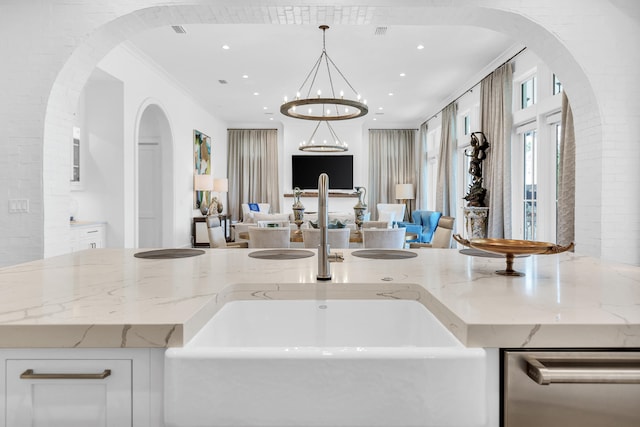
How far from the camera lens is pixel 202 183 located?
7648mm

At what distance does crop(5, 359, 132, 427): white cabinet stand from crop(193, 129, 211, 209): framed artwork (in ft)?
24.3

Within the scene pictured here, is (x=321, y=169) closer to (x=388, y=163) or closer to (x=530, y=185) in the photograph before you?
(x=388, y=163)

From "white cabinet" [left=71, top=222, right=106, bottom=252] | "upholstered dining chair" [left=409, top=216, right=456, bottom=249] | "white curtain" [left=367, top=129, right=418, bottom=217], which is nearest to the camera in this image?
"upholstered dining chair" [left=409, top=216, right=456, bottom=249]

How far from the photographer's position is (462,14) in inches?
119

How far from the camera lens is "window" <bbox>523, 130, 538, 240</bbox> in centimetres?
508

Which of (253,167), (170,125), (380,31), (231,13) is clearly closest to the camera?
(231,13)

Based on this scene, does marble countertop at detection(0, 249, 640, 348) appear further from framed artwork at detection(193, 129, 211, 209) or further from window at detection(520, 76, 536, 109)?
framed artwork at detection(193, 129, 211, 209)

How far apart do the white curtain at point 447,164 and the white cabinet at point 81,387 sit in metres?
7.61

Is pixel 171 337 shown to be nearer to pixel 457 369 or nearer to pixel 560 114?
pixel 457 369

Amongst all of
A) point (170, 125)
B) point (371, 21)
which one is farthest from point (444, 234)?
point (170, 125)

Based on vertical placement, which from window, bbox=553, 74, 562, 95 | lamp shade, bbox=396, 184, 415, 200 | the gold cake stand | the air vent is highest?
the air vent

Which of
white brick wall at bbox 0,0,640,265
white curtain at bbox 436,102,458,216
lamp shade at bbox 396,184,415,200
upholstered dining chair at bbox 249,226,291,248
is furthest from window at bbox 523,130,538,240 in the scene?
lamp shade at bbox 396,184,415,200

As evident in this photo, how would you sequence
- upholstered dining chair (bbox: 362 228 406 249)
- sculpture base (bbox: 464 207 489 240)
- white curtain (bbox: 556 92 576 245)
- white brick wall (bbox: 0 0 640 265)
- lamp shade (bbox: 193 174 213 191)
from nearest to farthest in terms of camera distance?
1. white brick wall (bbox: 0 0 640 265)
2. upholstered dining chair (bbox: 362 228 406 249)
3. white curtain (bbox: 556 92 576 245)
4. sculpture base (bbox: 464 207 489 240)
5. lamp shade (bbox: 193 174 213 191)

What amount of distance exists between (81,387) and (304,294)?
0.55 metres
